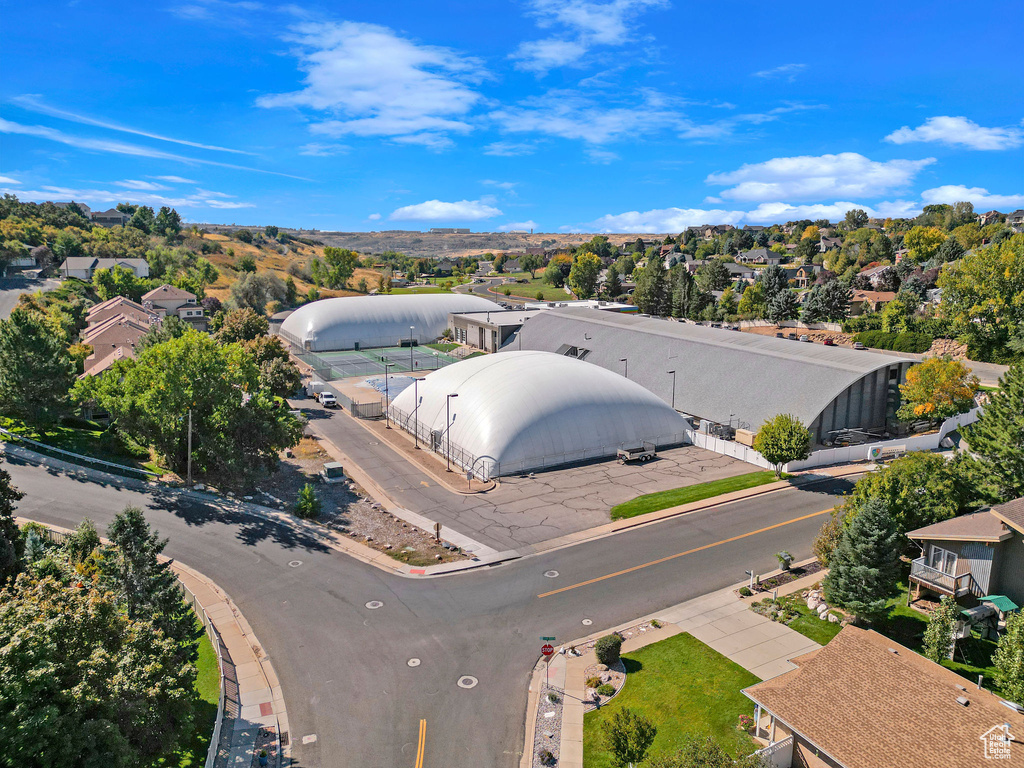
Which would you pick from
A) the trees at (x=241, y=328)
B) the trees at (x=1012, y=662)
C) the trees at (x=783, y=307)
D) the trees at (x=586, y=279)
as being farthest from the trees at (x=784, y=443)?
the trees at (x=586, y=279)

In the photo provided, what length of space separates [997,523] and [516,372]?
34459 millimetres

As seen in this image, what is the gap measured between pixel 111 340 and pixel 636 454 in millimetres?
66345

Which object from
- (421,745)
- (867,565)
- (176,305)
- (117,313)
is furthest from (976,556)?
(176,305)

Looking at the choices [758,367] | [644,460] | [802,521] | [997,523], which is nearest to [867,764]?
[997,523]

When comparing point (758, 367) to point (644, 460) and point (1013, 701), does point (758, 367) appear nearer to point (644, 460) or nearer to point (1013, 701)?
point (644, 460)

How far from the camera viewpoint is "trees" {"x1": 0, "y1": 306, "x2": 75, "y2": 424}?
4691cm

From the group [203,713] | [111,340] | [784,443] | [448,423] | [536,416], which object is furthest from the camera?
[111,340]

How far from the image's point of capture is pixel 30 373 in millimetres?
47312

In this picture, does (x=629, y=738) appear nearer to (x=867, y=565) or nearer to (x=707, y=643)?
(x=707, y=643)

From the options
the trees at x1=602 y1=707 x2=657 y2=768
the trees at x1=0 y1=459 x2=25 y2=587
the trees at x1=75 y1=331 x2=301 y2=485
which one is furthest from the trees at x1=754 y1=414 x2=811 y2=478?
the trees at x1=0 y1=459 x2=25 y2=587

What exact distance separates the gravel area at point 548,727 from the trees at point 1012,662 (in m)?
14.2

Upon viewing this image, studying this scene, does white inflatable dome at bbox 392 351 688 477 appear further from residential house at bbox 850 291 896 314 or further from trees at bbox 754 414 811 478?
residential house at bbox 850 291 896 314

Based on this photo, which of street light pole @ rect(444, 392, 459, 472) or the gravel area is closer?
the gravel area

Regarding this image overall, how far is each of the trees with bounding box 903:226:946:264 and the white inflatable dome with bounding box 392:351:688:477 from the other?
124m
